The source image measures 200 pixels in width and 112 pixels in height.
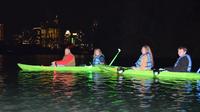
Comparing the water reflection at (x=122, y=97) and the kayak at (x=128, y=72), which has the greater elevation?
the kayak at (x=128, y=72)

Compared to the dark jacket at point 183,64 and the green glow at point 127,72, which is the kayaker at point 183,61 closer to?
the dark jacket at point 183,64

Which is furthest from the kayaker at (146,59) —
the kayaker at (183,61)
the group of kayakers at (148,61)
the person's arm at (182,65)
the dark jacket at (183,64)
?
the person's arm at (182,65)

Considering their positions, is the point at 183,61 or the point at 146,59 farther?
the point at 146,59

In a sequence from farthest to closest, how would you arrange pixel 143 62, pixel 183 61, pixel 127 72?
pixel 127 72, pixel 143 62, pixel 183 61

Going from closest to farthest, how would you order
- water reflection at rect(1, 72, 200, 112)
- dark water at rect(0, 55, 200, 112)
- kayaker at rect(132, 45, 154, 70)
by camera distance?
dark water at rect(0, 55, 200, 112)
water reflection at rect(1, 72, 200, 112)
kayaker at rect(132, 45, 154, 70)

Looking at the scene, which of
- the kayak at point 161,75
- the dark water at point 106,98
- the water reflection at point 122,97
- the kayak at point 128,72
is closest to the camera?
the dark water at point 106,98

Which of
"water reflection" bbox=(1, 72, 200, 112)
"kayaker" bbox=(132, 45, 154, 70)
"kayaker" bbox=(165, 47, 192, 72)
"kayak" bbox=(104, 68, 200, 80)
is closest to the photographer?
"water reflection" bbox=(1, 72, 200, 112)

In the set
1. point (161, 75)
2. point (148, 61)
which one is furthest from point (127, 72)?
point (161, 75)

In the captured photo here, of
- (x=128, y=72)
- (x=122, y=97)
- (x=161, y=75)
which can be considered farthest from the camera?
(x=128, y=72)

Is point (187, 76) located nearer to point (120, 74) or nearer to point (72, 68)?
point (120, 74)

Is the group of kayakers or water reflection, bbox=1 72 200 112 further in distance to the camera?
the group of kayakers

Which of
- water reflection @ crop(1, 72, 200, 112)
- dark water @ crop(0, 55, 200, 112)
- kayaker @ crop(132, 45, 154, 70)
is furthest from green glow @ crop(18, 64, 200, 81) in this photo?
dark water @ crop(0, 55, 200, 112)

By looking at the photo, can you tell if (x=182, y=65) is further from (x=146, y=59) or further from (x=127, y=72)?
(x=127, y=72)

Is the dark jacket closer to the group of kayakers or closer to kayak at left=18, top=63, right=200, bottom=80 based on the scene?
the group of kayakers
